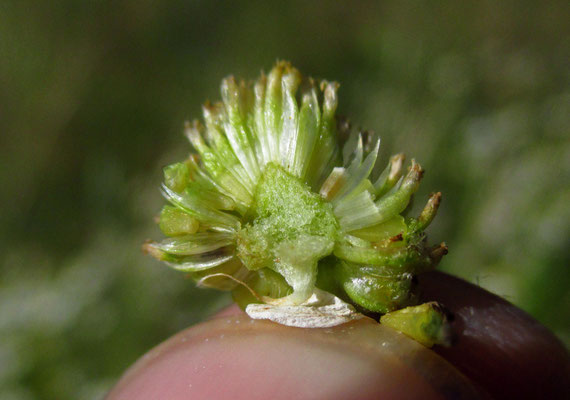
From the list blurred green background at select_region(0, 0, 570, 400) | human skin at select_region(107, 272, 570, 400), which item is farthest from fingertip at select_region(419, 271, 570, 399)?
blurred green background at select_region(0, 0, 570, 400)

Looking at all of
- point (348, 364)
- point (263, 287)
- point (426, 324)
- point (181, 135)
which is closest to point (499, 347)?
point (426, 324)

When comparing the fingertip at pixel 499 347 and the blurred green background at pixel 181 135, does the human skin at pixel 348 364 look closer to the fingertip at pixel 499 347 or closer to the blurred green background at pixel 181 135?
the fingertip at pixel 499 347

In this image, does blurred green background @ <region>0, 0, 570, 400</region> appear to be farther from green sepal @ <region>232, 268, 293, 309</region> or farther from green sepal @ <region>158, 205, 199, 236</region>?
green sepal @ <region>158, 205, 199, 236</region>

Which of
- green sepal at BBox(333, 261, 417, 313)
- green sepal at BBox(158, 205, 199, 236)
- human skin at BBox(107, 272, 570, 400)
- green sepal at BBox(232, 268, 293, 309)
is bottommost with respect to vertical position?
human skin at BBox(107, 272, 570, 400)

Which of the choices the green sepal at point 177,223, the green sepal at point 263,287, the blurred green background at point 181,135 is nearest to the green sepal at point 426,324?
the green sepal at point 263,287

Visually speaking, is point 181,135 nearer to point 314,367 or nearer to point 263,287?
point 263,287

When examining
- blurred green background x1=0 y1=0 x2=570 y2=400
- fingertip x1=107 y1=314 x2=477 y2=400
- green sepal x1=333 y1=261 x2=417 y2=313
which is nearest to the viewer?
fingertip x1=107 y1=314 x2=477 y2=400

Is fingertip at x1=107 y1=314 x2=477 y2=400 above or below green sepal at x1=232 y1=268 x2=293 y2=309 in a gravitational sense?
below
